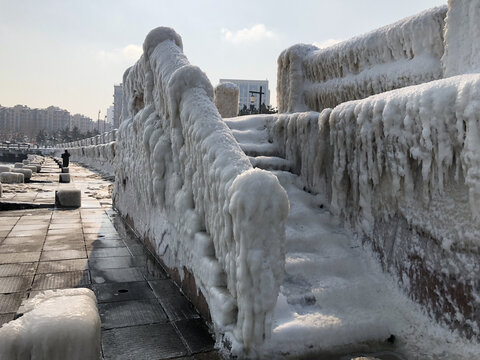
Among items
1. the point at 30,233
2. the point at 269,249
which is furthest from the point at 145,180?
the point at 269,249

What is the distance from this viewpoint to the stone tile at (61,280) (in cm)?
377

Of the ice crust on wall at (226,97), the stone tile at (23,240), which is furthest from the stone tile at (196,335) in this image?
the ice crust on wall at (226,97)

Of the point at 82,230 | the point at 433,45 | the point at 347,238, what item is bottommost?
the point at 82,230

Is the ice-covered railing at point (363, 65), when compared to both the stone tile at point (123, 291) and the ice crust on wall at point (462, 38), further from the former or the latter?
the stone tile at point (123, 291)

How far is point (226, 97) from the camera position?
13414 mm

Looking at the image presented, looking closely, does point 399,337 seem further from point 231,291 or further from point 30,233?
point 30,233

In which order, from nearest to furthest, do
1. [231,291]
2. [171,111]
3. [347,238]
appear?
[231,291] → [347,238] → [171,111]

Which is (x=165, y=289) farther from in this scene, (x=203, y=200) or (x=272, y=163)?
(x=272, y=163)

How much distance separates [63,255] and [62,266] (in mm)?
509

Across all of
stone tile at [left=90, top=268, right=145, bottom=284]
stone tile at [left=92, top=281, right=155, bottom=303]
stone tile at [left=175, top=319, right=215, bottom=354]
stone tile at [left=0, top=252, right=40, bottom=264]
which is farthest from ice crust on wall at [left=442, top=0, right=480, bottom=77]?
stone tile at [left=0, top=252, right=40, bottom=264]

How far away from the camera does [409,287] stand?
10.1 ft

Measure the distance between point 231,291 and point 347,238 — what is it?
5.13ft

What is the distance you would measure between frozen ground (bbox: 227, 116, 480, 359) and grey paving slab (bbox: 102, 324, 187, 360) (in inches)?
27.2

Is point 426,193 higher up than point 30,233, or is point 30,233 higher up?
point 426,193
